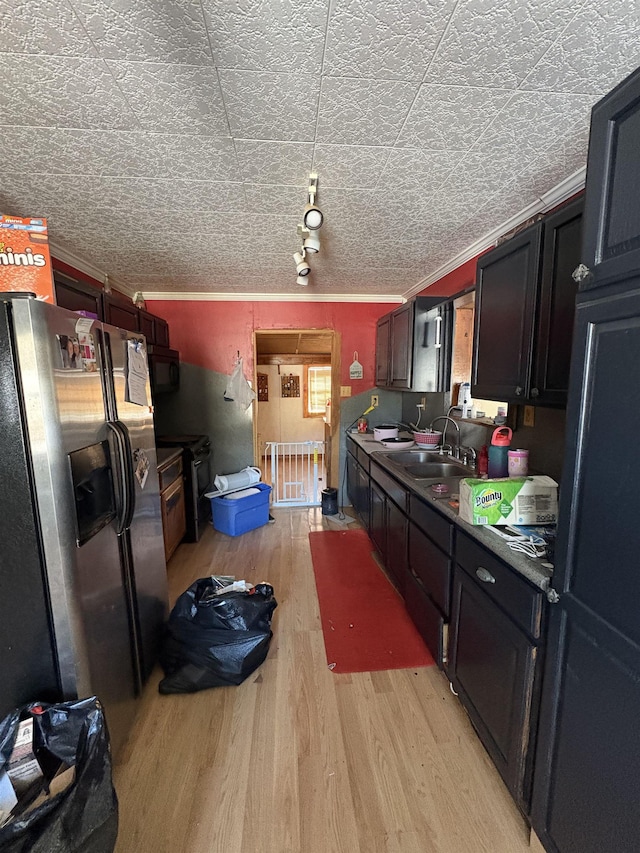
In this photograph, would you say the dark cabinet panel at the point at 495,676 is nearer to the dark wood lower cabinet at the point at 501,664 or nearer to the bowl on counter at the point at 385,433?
the dark wood lower cabinet at the point at 501,664

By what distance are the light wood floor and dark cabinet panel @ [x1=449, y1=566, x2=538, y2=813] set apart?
169 millimetres

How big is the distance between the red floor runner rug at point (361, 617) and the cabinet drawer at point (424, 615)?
12cm

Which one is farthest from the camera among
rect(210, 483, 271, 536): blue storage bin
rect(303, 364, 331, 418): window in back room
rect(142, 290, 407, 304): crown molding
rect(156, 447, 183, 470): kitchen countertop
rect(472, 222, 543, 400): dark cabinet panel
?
rect(303, 364, 331, 418): window in back room

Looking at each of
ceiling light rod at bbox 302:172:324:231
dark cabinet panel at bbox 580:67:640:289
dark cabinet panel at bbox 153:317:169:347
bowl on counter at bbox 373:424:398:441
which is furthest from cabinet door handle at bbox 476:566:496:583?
dark cabinet panel at bbox 153:317:169:347

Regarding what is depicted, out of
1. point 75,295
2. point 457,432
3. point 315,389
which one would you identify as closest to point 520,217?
point 457,432

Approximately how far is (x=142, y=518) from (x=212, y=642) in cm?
69

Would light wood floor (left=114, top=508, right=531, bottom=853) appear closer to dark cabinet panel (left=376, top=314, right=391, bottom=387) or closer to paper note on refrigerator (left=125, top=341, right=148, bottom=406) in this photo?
paper note on refrigerator (left=125, top=341, right=148, bottom=406)

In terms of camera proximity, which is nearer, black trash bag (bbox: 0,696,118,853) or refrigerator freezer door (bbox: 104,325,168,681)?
black trash bag (bbox: 0,696,118,853)

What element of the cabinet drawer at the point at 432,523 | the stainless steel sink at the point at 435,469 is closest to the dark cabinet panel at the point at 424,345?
the stainless steel sink at the point at 435,469

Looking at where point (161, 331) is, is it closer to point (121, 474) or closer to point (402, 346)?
point (402, 346)

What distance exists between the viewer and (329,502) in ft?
13.0

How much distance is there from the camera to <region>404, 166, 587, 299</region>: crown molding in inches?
63.4

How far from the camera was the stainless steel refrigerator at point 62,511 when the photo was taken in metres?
1.01

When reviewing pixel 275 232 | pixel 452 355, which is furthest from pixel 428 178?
pixel 452 355
